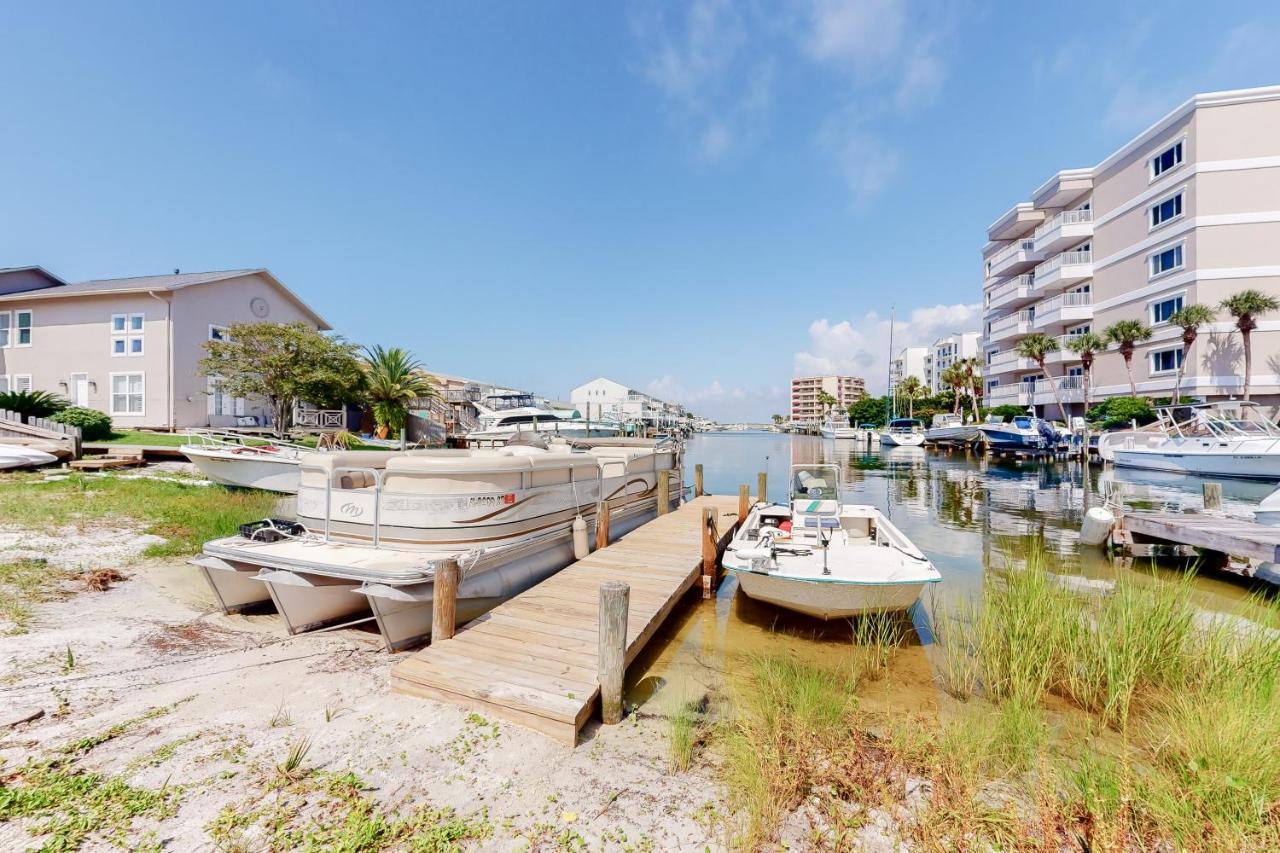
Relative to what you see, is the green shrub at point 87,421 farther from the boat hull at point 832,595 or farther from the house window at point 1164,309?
the house window at point 1164,309

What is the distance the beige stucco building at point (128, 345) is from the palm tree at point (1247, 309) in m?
53.3

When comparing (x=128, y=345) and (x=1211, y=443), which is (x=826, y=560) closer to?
(x=1211, y=443)

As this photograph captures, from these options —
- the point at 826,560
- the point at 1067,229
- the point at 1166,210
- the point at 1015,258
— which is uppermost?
the point at 1067,229

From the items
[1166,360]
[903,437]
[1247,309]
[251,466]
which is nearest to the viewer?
[251,466]

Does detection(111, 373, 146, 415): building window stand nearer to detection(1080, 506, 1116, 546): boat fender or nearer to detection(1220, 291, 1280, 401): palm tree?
detection(1080, 506, 1116, 546): boat fender

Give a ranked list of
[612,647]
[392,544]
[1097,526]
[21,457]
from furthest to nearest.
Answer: [21,457]
[1097,526]
[392,544]
[612,647]

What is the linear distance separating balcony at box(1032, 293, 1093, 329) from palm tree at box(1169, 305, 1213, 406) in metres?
8.57

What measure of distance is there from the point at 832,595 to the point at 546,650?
13.1 feet

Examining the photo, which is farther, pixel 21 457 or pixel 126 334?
pixel 126 334

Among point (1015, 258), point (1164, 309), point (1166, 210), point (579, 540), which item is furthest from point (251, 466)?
point (1015, 258)

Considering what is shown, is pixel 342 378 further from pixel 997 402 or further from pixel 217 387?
pixel 997 402

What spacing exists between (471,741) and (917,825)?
3504mm

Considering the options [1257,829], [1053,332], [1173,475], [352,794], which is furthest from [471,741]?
[1053,332]

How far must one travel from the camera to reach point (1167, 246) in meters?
31.8
